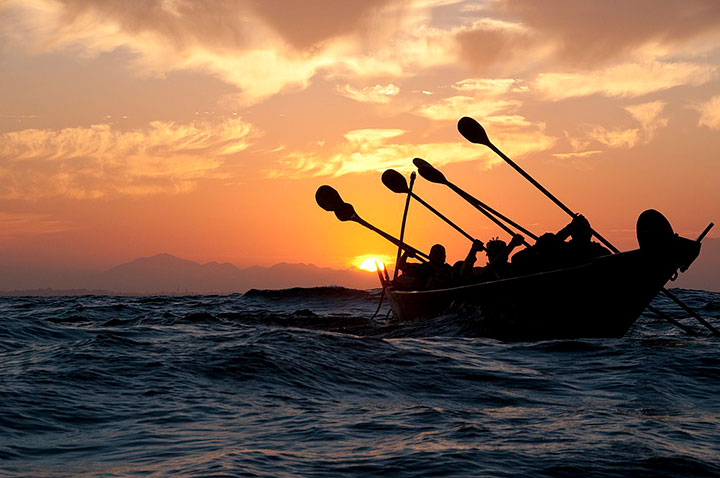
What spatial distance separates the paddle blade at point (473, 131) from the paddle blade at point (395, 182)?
4.98 metres

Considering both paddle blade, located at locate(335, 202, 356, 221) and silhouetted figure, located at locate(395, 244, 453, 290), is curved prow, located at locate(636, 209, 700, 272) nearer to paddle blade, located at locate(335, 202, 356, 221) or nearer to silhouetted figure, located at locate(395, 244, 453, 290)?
silhouetted figure, located at locate(395, 244, 453, 290)

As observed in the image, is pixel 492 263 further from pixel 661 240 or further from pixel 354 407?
pixel 354 407

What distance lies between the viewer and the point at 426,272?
763 inches

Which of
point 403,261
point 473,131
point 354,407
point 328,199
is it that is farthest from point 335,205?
point 354,407

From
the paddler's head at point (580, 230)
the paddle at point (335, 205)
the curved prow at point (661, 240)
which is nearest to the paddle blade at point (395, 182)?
the paddle at point (335, 205)

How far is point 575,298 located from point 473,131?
512 centimetres

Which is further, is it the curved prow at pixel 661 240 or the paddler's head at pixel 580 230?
the paddler's head at pixel 580 230

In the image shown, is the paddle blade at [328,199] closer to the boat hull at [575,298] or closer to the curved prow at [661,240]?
the boat hull at [575,298]

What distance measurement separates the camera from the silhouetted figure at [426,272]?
17.5m

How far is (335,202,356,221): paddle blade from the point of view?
67.1ft

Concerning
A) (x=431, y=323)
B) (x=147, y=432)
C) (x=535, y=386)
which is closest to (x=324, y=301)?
(x=431, y=323)

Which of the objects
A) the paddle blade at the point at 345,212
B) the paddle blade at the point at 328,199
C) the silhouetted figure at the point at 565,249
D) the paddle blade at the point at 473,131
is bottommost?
the silhouetted figure at the point at 565,249

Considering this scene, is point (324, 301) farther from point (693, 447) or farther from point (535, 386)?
point (693, 447)

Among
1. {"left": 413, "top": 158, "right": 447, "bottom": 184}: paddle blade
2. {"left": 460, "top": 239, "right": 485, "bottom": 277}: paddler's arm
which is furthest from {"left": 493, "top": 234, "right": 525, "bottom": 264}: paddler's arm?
{"left": 413, "top": 158, "right": 447, "bottom": 184}: paddle blade
